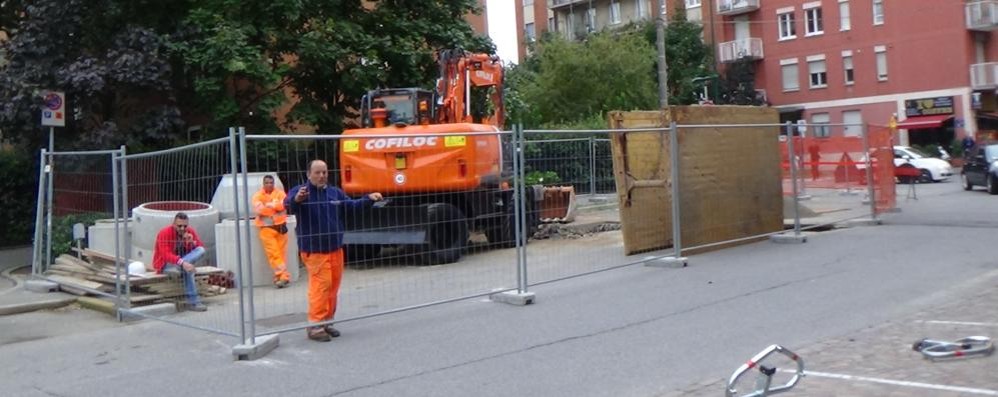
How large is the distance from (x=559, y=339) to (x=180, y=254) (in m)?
4.94

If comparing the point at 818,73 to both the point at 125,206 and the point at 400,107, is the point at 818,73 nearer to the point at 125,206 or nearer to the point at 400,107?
the point at 400,107

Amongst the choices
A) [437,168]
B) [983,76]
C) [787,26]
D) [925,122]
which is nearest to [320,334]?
[437,168]

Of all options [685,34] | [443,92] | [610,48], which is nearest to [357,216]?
[443,92]

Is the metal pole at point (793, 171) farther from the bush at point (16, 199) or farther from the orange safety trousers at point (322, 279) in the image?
the bush at point (16, 199)

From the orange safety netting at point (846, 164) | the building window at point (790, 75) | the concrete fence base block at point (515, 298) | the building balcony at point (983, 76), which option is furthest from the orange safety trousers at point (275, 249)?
the building window at point (790, 75)

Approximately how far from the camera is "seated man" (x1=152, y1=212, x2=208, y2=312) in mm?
11547

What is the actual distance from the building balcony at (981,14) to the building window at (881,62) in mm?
3996

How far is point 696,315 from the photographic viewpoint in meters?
10.2

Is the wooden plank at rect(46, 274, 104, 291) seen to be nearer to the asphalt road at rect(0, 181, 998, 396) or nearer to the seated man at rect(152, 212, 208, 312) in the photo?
the asphalt road at rect(0, 181, 998, 396)

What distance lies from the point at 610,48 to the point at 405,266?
1358 inches

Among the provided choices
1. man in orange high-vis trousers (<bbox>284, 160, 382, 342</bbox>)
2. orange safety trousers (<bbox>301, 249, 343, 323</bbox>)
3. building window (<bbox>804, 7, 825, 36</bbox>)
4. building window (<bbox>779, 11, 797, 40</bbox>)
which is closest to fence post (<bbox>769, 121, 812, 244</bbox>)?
man in orange high-vis trousers (<bbox>284, 160, 382, 342</bbox>)

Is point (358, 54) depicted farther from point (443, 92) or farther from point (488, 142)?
point (488, 142)

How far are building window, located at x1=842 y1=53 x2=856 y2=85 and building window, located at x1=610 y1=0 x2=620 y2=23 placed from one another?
→ 49.2 ft

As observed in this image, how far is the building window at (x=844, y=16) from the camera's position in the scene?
1918 inches
